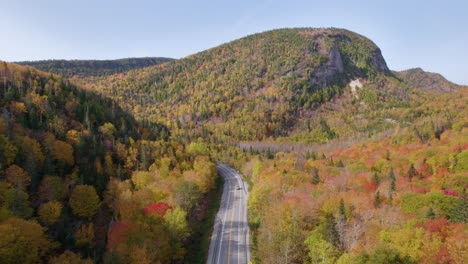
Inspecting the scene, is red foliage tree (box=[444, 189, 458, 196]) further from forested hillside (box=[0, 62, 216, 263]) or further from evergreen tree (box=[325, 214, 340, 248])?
forested hillside (box=[0, 62, 216, 263])

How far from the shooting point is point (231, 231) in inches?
2889

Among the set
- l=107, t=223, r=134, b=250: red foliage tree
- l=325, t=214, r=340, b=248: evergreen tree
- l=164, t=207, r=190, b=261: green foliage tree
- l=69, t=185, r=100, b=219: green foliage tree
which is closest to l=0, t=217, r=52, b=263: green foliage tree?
l=107, t=223, r=134, b=250: red foliage tree

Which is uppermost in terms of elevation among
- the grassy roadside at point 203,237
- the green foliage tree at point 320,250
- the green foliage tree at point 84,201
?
the green foliage tree at point 320,250

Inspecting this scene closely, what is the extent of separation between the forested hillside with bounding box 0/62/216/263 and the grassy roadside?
1835mm

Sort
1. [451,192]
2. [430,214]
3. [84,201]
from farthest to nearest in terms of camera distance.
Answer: [84,201] → [451,192] → [430,214]

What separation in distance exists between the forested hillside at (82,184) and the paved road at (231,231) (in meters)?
6.17

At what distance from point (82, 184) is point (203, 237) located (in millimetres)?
34828

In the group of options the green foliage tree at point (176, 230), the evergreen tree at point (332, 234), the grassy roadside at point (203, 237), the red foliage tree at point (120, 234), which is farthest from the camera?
the grassy roadside at point (203, 237)

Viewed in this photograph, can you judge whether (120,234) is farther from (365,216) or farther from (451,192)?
(451,192)

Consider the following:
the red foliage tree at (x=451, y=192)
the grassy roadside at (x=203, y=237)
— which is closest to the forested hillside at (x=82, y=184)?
A: the grassy roadside at (x=203, y=237)

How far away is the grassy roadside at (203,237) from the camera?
6254cm

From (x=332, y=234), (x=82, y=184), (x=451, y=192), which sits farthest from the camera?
(x=82, y=184)

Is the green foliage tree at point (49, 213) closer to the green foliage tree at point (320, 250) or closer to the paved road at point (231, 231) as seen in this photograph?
the paved road at point (231, 231)

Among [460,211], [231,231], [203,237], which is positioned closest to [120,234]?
[203,237]
